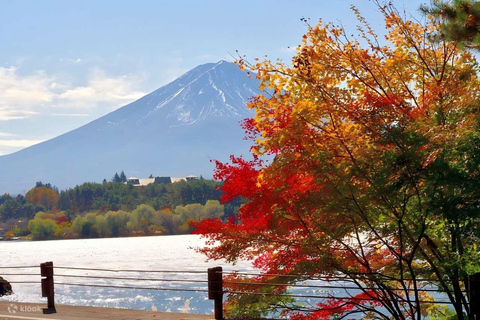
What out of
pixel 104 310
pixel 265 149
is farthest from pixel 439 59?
pixel 104 310

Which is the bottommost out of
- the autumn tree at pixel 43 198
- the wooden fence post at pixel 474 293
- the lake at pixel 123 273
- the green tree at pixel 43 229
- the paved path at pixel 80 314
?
Result: the lake at pixel 123 273

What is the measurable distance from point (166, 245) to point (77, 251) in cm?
1119

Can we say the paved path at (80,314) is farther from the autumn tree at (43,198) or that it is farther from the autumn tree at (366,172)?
the autumn tree at (43,198)

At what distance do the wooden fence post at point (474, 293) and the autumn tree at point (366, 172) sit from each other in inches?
17.0

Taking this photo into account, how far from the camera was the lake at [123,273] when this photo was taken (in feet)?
152

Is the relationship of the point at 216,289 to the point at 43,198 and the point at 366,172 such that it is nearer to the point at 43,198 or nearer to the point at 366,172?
the point at 366,172

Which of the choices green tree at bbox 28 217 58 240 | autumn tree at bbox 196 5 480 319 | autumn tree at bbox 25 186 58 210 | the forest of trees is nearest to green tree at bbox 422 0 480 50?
autumn tree at bbox 196 5 480 319

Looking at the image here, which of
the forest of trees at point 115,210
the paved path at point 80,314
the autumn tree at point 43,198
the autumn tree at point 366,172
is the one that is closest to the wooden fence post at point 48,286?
the paved path at point 80,314

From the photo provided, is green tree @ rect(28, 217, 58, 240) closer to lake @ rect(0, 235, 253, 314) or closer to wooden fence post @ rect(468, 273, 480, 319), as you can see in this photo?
lake @ rect(0, 235, 253, 314)

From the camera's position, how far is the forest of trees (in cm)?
11031

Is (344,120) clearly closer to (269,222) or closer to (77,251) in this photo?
(269,222)

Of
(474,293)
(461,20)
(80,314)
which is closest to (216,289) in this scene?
(80,314)

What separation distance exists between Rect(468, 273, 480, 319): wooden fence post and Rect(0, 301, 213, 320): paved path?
13.3 ft

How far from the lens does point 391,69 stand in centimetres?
1246
